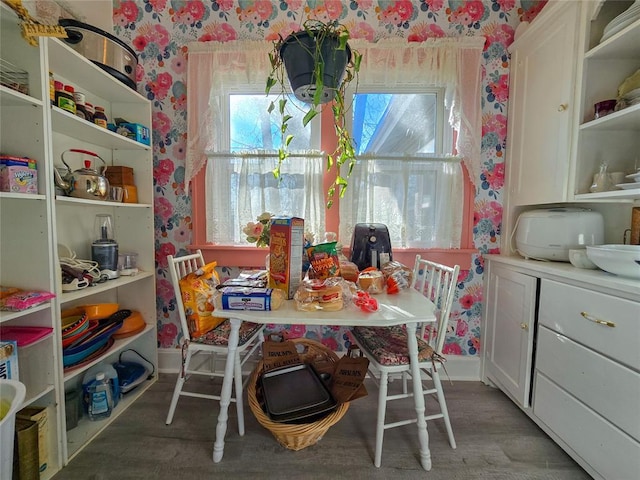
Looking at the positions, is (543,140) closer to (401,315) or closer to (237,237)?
(401,315)

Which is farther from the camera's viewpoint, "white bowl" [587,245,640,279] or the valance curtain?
the valance curtain

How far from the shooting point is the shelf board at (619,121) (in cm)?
108

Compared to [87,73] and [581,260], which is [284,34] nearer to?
[87,73]

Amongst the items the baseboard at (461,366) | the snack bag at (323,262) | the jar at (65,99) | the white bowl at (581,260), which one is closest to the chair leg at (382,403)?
the snack bag at (323,262)

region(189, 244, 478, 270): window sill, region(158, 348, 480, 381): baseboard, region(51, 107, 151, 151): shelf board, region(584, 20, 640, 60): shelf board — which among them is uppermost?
region(584, 20, 640, 60): shelf board

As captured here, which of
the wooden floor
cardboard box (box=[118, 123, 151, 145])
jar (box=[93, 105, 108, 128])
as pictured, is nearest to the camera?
the wooden floor

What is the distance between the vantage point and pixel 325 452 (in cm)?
121

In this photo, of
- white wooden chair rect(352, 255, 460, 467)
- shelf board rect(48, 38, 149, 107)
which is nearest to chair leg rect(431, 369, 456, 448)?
white wooden chair rect(352, 255, 460, 467)

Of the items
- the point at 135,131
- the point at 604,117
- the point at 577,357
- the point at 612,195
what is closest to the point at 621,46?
the point at 604,117

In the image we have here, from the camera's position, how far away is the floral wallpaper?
5.47ft

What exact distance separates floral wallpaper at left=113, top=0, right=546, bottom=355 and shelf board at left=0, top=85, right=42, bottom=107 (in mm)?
772

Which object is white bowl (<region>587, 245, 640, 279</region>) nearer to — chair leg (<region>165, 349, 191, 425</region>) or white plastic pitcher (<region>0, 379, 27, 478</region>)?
chair leg (<region>165, 349, 191, 425</region>)

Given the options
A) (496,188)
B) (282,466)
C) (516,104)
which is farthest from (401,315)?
(516,104)

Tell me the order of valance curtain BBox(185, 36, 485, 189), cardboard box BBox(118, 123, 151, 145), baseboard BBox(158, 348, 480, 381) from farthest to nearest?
1. baseboard BBox(158, 348, 480, 381)
2. valance curtain BBox(185, 36, 485, 189)
3. cardboard box BBox(118, 123, 151, 145)
